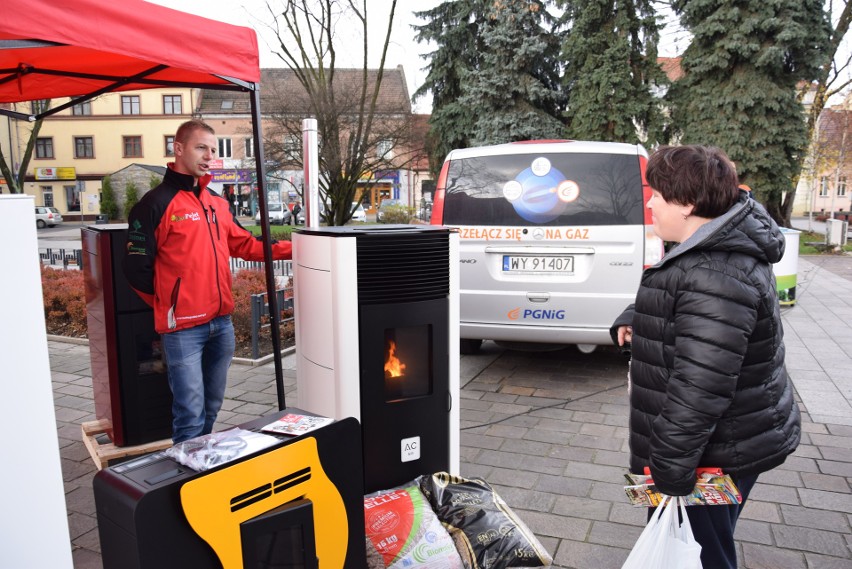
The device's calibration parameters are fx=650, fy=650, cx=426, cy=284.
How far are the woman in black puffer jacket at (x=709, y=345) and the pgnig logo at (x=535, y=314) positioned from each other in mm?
3304

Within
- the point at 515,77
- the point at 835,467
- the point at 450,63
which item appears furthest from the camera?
the point at 450,63

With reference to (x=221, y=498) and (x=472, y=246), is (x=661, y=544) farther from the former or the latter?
(x=472, y=246)

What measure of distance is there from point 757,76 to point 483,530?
2039 cm

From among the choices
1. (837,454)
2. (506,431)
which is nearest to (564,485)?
(506,431)

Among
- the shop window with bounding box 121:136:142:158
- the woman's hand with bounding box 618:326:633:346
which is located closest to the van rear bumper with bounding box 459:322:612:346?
the woman's hand with bounding box 618:326:633:346

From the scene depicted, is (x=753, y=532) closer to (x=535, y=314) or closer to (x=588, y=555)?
(x=588, y=555)

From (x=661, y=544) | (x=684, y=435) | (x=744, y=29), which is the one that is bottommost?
(x=661, y=544)

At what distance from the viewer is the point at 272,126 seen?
77.4ft

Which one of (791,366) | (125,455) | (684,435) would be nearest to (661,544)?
(684,435)

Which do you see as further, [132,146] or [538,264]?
[132,146]

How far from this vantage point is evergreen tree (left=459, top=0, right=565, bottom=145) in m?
21.8

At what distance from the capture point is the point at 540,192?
574 centimetres

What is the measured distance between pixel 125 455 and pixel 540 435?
278cm

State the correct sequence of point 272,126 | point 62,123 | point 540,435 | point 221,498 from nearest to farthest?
point 221,498, point 540,435, point 272,126, point 62,123
